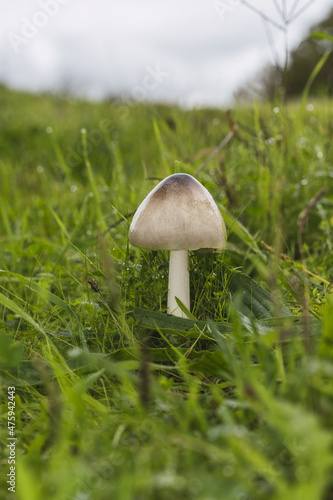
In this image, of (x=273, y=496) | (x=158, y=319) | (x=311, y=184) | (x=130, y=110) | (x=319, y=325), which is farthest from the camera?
(x=130, y=110)

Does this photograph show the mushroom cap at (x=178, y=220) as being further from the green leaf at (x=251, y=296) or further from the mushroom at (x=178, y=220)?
the green leaf at (x=251, y=296)

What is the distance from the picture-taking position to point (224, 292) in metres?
1.59

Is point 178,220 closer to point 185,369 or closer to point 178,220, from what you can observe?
point 178,220

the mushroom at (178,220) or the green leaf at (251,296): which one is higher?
the mushroom at (178,220)

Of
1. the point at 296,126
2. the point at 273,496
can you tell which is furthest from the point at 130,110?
the point at 273,496

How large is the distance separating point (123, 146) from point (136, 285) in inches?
163

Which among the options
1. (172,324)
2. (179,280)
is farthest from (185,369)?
(179,280)

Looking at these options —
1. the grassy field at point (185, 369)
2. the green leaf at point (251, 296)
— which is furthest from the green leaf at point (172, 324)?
the green leaf at point (251, 296)

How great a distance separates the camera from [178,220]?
4.78 feet

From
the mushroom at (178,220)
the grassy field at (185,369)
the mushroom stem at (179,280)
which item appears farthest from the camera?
the mushroom stem at (179,280)

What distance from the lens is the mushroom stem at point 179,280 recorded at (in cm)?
161

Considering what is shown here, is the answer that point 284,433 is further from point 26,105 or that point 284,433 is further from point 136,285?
point 26,105

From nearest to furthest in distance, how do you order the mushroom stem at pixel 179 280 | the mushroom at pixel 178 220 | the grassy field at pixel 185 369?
the grassy field at pixel 185 369, the mushroom at pixel 178 220, the mushroom stem at pixel 179 280

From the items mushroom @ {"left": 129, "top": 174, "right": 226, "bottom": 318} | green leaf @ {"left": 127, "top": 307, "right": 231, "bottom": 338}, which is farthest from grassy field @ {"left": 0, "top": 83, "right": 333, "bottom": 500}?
mushroom @ {"left": 129, "top": 174, "right": 226, "bottom": 318}
